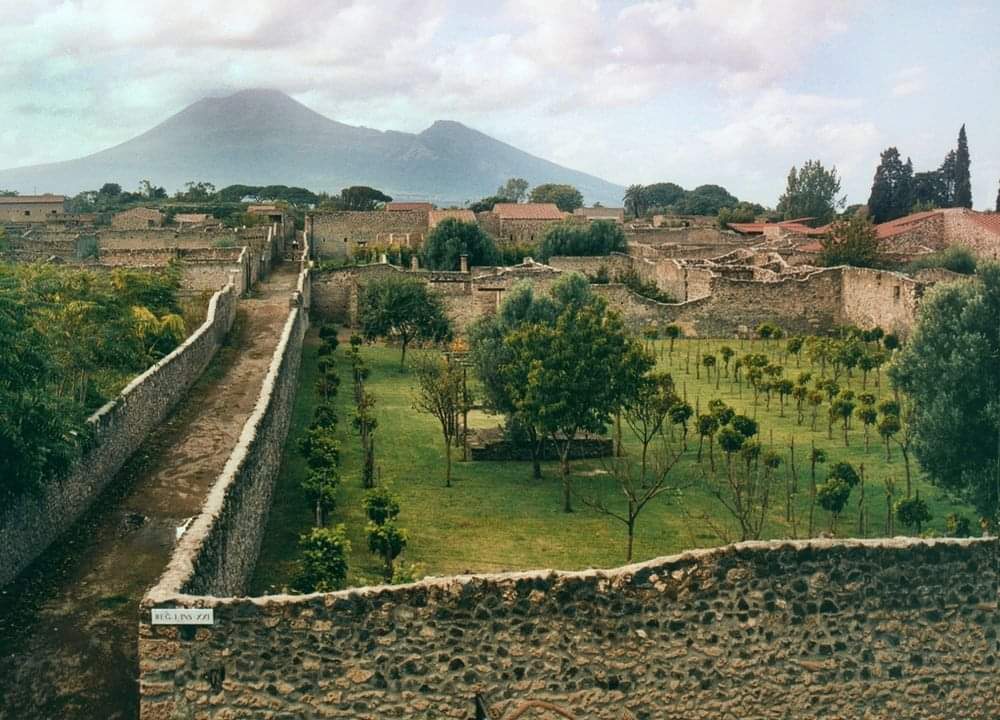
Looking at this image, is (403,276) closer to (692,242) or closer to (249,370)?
(249,370)

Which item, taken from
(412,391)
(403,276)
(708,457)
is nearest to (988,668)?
(708,457)

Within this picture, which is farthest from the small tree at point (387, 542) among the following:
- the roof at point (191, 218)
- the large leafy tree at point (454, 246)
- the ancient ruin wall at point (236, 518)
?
the roof at point (191, 218)

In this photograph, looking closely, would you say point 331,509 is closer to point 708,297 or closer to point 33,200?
point 708,297

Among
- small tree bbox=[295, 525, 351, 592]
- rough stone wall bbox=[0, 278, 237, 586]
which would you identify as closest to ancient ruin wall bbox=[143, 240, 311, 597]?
small tree bbox=[295, 525, 351, 592]

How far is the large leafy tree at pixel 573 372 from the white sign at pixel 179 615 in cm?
1531

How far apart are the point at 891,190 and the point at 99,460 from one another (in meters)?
78.6

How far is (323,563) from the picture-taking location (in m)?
14.7

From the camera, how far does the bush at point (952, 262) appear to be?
49.7 meters

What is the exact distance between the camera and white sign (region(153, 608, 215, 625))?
8.54 metres

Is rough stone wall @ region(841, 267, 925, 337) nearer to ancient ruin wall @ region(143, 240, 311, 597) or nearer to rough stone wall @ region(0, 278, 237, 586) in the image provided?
rough stone wall @ region(0, 278, 237, 586)

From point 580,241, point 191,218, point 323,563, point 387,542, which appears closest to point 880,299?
point 580,241

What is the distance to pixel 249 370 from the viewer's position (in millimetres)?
29297

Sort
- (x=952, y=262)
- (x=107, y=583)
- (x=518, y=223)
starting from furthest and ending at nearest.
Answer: (x=518, y=223) < (x=952, y=262) < (x=107, y=583)

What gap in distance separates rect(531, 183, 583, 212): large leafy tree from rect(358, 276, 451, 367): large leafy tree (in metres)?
104
